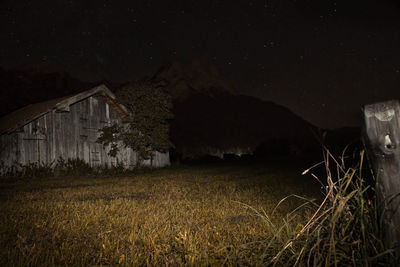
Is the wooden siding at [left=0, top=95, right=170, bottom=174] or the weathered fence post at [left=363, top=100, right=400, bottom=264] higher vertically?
the wooden siding at [left=0, top=95, right=170, bottom=174]

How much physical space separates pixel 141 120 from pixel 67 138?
418 centimetres

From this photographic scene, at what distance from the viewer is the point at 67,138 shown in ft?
49.8

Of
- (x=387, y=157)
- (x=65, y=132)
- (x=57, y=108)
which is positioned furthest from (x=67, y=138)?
(x=387, y=157)

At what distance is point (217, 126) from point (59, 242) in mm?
60801

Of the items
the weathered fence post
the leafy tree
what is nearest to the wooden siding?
the leafy tree

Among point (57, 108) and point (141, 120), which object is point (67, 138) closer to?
point (57, 108)

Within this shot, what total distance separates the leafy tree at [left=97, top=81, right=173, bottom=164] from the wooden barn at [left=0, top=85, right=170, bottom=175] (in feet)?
2.25

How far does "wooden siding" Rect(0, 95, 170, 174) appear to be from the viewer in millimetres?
13352

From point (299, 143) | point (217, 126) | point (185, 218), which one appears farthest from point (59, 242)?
point (217, 126)

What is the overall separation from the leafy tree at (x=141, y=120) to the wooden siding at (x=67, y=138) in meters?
0.68

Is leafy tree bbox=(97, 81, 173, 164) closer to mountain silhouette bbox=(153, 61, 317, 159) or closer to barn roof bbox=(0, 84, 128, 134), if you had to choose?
barn roof bbox=(0, 84, 128, 134)

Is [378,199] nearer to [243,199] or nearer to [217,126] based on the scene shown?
[243,199]

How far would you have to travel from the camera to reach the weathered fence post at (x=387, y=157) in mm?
1886

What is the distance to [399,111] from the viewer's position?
188cm
